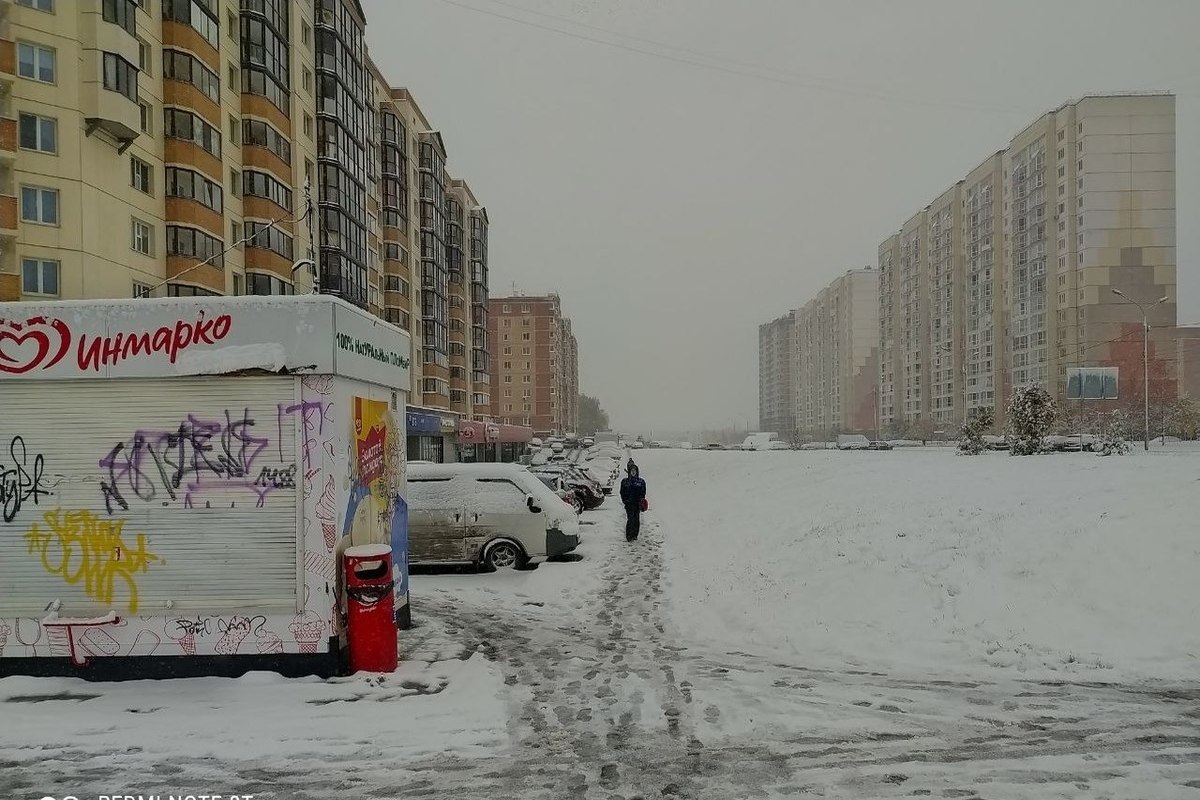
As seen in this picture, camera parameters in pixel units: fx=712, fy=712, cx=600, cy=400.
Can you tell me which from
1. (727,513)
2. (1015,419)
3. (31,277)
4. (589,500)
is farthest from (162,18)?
(1015,419)

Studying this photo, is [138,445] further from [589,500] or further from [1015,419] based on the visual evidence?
[1015,419]

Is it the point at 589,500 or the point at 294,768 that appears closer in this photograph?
the point at 294,768

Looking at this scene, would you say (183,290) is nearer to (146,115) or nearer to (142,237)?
(142,237)

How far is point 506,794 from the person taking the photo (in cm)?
450

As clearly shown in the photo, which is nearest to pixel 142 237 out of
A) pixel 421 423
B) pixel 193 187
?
pixel 193 187

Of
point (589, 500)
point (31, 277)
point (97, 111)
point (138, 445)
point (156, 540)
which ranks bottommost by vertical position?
point (589, 500)

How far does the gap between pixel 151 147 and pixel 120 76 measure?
2969 millimetres

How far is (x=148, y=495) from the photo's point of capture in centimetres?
666

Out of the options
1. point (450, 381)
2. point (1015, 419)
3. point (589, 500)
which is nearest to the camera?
point (589, 500)

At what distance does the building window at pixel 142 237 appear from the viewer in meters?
25.3

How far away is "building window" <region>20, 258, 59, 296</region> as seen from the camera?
22.1 metres

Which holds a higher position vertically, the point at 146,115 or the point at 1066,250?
the point at 1066,250

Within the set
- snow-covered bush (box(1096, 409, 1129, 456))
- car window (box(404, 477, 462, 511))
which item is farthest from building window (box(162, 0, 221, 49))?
snow-covered bush (box(1096, 409, 1129, 456))

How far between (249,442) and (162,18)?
2817cm
